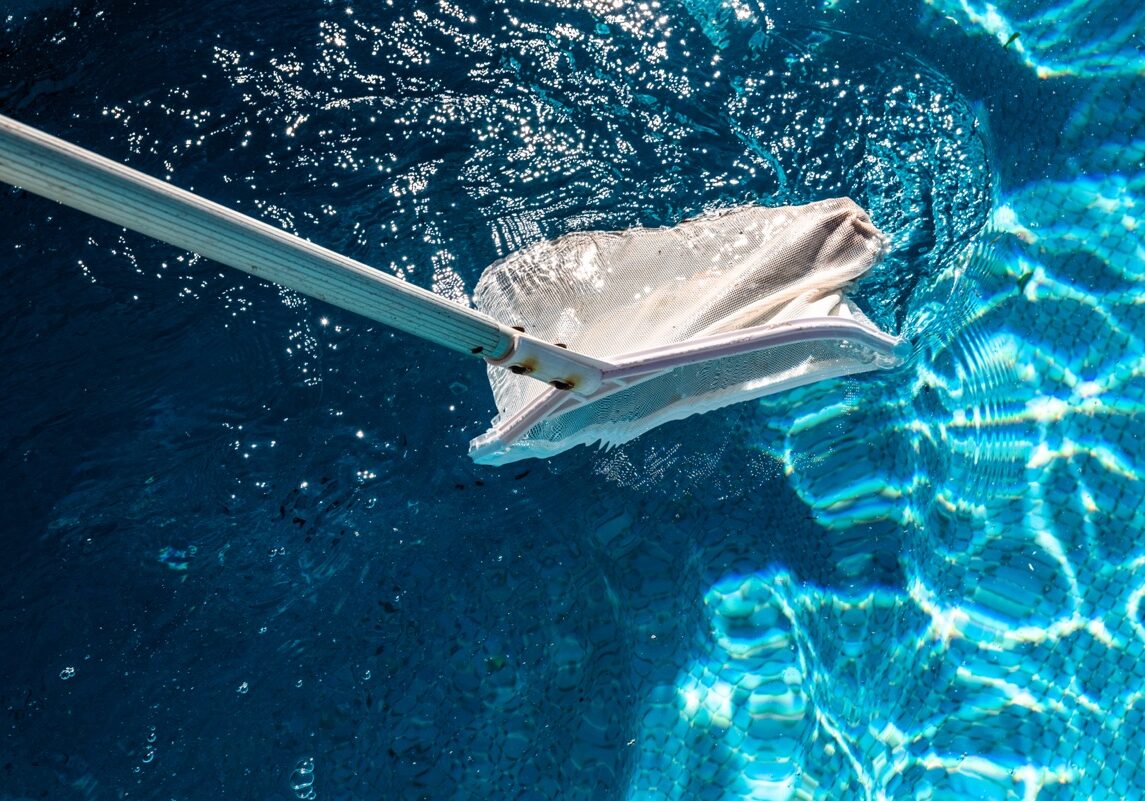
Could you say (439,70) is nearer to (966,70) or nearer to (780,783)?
(966,70)

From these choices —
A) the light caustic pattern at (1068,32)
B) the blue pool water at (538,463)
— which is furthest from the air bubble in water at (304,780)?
the light caustic pattern at (1068,32)

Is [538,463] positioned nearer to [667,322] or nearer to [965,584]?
[667,322]

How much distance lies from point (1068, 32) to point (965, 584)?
244 centimetres

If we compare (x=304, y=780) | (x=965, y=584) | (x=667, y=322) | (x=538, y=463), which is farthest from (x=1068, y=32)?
(x=304, y=780)

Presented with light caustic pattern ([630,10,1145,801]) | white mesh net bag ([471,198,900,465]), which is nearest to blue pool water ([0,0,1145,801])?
light caustic pattern ([630,10,1145,801])

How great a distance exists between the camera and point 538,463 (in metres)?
3.06

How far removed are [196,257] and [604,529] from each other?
1.60 metres

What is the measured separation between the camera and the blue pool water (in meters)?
2.79

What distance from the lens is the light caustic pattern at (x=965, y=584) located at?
9.41ft

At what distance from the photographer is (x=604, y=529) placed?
3.02 metres

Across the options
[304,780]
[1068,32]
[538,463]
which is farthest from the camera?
[1068,32]

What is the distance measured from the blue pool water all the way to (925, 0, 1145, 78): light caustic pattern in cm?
39

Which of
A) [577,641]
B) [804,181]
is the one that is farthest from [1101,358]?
[577,641]

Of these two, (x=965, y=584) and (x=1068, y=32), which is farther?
(x=1068, y=32)
